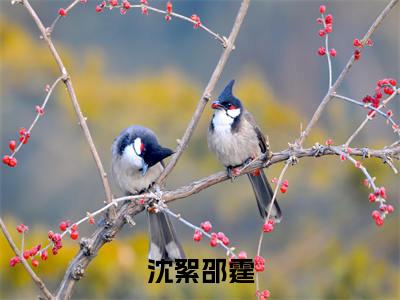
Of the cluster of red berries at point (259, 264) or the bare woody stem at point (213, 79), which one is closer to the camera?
the cluster of red berries at point (259, 264)

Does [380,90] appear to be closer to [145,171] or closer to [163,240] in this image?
[145,171]

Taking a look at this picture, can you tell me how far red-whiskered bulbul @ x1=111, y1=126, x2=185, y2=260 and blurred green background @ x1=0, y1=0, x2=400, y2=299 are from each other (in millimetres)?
1479

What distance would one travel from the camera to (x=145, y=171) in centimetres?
270

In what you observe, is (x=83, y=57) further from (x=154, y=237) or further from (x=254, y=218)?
(x=154, y=237)

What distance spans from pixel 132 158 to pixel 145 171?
24 centimetres

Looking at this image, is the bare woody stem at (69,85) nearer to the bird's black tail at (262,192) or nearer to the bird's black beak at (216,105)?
the bird's black beak at (216,105)

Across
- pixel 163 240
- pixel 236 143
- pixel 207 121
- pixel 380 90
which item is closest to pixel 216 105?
pixel 236 143

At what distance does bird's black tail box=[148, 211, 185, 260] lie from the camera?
8.85 feet

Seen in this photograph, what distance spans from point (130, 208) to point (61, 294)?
12.5 inches

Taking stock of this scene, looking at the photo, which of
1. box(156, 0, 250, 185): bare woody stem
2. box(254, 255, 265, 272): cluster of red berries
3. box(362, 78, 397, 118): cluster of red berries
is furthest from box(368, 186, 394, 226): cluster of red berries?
box(156, 0, 250, 185): bare woody stem

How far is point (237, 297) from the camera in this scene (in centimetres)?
424

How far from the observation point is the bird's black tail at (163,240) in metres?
2.70

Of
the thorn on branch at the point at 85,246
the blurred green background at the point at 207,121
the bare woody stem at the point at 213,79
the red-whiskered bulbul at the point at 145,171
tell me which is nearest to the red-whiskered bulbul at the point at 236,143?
the red-whiskered bulbul at the point at 145,171

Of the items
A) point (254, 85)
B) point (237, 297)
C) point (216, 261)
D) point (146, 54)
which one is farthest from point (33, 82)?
point (216, 261)
